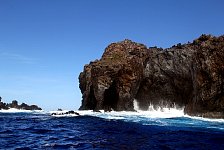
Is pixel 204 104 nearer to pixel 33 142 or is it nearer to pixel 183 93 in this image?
pixel 183 93

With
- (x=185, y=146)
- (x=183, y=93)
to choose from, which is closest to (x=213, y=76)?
(x=183, y=93)

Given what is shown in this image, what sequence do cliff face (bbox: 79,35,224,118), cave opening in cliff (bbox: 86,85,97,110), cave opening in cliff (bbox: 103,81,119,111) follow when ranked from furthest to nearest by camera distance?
1. cave opening in cliff (bbox: 86,85,97,110)
2. cave opening in cliff (bbox: 103,81,119,111)
3. cliff face (bbox: 79,35,224,118)

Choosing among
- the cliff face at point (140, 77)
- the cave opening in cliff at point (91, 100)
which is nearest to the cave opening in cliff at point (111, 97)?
the cliff face at point (140, 77)

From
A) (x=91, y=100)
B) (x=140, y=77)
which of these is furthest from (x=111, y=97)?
(x=140, y=77)

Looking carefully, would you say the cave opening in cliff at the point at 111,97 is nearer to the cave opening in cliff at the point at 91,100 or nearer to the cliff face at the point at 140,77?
the cliff face at the point at 140,77

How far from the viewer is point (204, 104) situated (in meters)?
61.5

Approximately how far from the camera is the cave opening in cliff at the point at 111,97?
278ft

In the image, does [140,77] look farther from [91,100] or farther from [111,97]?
[91,100]

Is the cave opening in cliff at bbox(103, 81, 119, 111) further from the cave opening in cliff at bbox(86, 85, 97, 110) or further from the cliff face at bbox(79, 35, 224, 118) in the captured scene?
the cave opening in cliff at bbox(86, 85, 97, 110)

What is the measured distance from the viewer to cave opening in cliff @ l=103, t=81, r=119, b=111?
278 feet

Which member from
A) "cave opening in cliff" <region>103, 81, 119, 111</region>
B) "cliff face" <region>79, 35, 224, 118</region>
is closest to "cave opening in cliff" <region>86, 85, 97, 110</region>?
"cliff face" <region>79, 35, 224, 118</region>

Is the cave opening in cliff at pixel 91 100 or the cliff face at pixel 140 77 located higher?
the cliff face at pixel 140 77

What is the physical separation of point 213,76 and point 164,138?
3594 centimetres

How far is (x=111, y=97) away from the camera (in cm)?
8625
